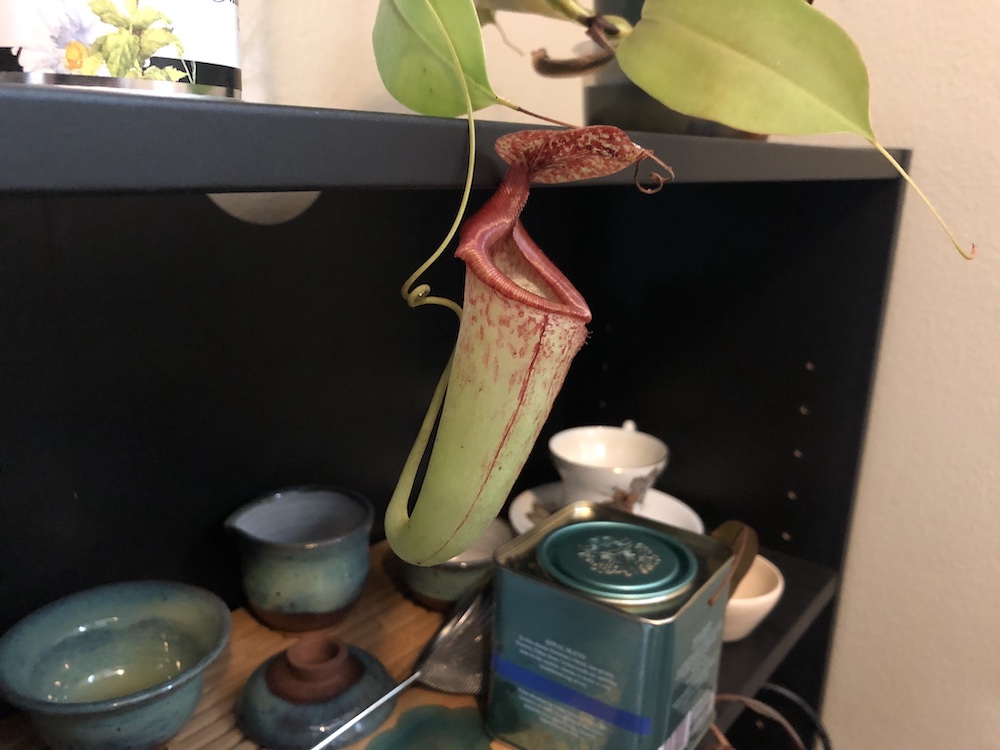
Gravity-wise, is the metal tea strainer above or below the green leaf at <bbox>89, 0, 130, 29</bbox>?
below

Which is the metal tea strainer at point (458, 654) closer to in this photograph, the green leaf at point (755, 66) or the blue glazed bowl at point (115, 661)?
the blue glazed bowl at point (115, 661)

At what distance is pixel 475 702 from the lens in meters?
0.54

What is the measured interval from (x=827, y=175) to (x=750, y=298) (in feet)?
0.77

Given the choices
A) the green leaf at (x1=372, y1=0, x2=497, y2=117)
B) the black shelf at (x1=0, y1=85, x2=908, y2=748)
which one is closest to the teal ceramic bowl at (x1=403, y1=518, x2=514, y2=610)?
the black shelf at (x1=0, y1=85, x2=908, y2=748)

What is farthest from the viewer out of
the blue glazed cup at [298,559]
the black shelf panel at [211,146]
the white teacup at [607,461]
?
the white teacup at [607,461]

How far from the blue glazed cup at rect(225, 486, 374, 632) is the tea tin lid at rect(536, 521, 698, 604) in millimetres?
160

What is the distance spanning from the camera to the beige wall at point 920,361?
1.96ft

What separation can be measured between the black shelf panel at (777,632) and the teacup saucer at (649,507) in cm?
9

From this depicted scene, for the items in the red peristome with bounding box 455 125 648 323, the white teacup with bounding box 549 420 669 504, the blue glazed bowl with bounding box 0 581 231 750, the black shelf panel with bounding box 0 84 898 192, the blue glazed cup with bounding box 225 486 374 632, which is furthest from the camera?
the white teacup with bounding box 549 420 669 504

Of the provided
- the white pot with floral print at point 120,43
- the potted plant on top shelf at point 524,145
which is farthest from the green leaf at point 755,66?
the white pot with floral print at point 120,43

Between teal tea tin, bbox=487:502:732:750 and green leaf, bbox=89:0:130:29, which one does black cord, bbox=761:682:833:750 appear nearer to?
teal tea tin, bbox=487:502:732:750

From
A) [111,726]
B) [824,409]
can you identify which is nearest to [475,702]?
[111,726]

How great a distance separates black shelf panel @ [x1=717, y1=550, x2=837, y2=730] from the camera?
0.58 metres

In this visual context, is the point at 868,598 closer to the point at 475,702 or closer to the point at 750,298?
the point at 750,298
